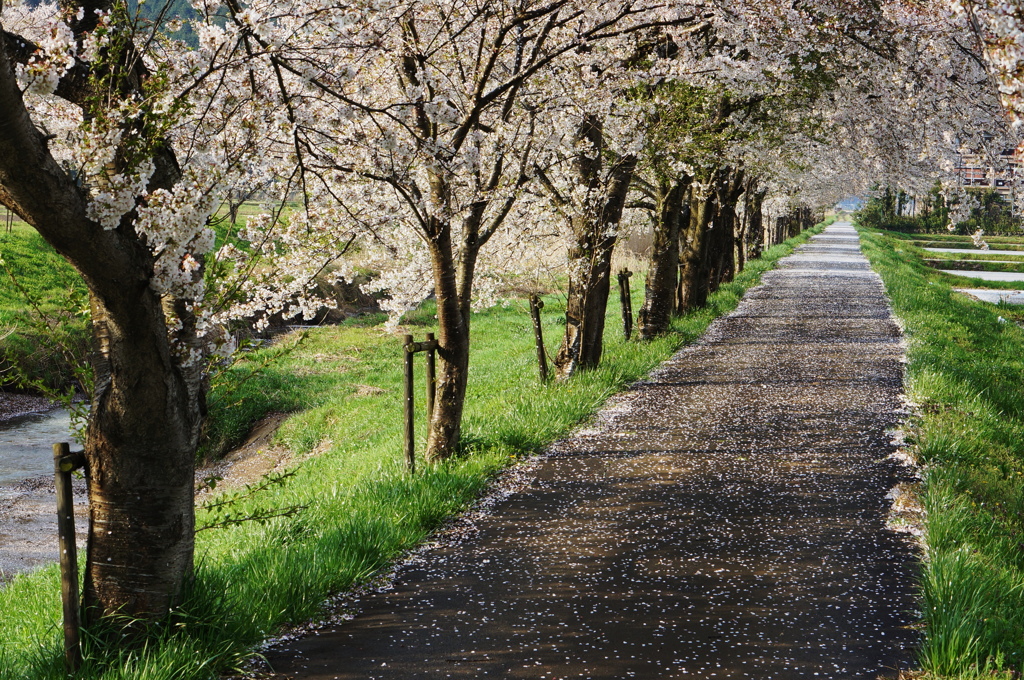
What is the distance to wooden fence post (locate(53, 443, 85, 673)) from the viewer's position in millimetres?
4961

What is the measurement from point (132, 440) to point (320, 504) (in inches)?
149

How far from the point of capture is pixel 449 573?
6.92 metres

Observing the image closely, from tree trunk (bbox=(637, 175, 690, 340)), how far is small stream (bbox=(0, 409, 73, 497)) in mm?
11643

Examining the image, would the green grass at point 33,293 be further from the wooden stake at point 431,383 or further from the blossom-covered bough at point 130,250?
the blossom-covered bough at point 130,250

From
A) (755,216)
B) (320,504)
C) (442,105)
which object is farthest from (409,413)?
(755,216)

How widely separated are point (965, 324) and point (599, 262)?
1361cm

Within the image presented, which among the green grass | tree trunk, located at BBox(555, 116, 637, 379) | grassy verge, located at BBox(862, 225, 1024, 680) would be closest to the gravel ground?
the green grass

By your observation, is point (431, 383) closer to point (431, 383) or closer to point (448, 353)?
point (431, 383)

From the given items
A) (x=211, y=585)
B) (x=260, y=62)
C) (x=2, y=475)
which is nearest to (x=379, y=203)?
(x=260, y=62)

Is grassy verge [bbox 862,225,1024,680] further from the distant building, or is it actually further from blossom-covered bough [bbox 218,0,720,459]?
blossom-covered bough [bbox 218,0,720,459]

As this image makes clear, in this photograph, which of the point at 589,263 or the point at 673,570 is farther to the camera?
the point at 589,263

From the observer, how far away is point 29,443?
18.0m

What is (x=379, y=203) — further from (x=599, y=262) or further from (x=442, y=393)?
(x=599, y=262)

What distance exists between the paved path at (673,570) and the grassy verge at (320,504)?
407 millimetres
